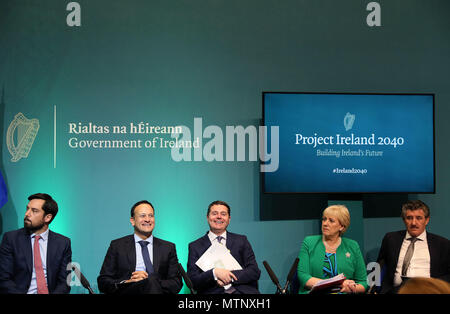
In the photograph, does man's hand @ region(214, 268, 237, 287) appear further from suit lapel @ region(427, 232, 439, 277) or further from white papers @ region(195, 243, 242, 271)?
suit lapel @ region(427, 232, 439, 277)

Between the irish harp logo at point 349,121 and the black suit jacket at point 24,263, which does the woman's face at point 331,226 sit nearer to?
the irish harp logo at point 349,121

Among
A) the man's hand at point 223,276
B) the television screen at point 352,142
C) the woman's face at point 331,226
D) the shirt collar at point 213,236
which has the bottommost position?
the man's hand at point 223,276

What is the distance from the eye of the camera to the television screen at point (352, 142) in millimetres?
4672

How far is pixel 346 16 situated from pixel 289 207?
93.0 inches

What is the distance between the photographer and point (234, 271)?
409cm

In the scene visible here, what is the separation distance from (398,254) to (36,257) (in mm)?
3385

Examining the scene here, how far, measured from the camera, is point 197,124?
16.5 ft

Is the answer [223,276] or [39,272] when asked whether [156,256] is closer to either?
[223,276]

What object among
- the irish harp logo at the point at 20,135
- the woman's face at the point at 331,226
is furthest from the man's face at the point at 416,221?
the irish harp logo at the point at 20,135

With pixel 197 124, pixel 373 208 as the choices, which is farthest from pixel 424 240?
pixel 197 124

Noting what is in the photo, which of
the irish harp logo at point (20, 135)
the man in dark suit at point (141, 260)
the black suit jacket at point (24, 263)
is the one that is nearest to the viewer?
the black suit jacket at point (24, 263)

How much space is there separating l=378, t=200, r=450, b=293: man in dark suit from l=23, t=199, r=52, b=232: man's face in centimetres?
325

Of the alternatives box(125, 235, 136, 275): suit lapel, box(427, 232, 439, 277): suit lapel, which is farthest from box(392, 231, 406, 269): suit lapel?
box(125, 235, 136, 275): suit lapel

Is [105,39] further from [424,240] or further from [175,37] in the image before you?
[424,240]
